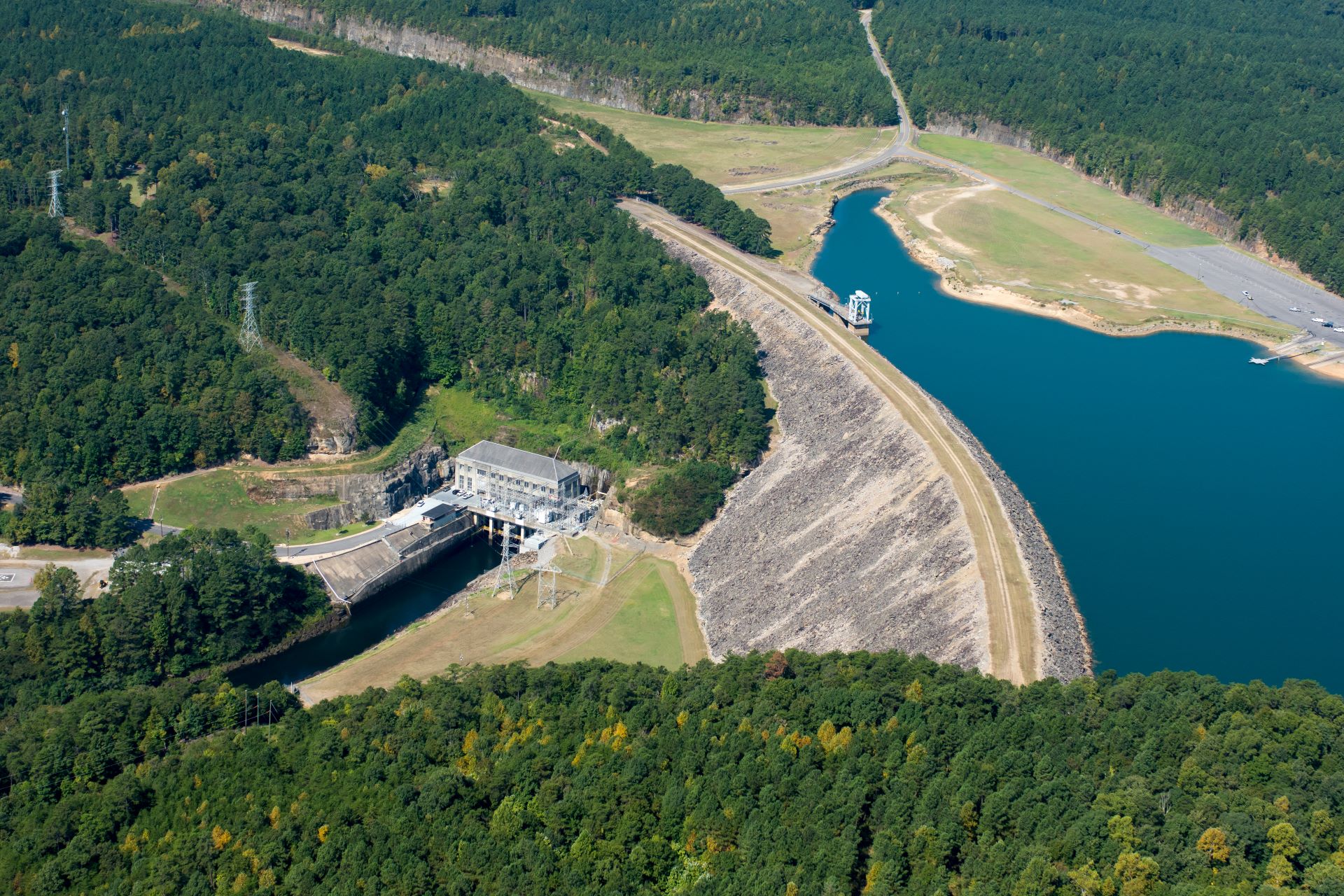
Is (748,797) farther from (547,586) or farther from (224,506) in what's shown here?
(224,506)

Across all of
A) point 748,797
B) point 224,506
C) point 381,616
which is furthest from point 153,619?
point 748,797

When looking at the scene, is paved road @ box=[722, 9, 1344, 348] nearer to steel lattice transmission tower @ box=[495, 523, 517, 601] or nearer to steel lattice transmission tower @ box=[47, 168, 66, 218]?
steel lattice transmission tower @ box=[47, 168, 66, 218]

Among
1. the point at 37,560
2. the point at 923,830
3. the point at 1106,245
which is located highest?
the point at 1106,245

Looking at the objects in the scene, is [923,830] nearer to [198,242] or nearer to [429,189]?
[198,242]

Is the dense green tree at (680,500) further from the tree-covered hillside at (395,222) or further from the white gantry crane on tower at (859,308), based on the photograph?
the white gantry crane on tower at (859,308)

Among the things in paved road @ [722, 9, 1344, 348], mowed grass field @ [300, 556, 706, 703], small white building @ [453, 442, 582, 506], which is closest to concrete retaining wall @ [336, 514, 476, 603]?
small white building @ [453, 442, 582, 506]

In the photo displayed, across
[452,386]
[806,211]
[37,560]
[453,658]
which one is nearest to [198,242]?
[452,386]

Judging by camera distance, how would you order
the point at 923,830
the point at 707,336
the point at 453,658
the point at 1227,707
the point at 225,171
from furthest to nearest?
the point at 225,171, the point at 707,336, the point at 453,658, the point at 1227,707, the point at 923,830
